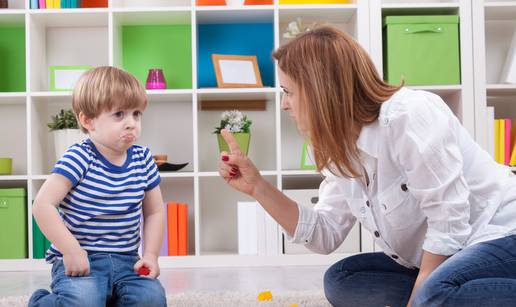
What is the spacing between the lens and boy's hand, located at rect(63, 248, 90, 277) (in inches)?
63.3

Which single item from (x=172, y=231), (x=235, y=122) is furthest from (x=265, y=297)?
(x=235, y=122)

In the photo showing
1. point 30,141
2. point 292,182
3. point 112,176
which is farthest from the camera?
point 292,182

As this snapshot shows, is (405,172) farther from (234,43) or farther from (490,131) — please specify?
(234,43)

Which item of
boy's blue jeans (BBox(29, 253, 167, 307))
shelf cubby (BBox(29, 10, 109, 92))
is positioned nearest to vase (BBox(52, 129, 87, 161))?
shelf cubby (BBox(29, 10, 109, 92))

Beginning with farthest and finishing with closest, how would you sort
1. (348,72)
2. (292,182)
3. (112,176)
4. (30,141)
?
(292,182)
(30,141)
(112,176)
(348,72)

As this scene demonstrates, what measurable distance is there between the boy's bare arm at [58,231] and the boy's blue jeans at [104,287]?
0.03 m

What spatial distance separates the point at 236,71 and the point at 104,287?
193 centimetres

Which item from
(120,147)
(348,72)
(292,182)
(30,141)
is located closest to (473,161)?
(348,72)

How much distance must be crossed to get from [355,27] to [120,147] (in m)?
1.93

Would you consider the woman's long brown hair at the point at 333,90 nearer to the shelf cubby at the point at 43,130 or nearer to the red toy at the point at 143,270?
Answer: the red toy at the point at 143,270

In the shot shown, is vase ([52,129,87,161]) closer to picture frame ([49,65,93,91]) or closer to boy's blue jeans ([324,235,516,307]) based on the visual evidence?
picture frame ([49,65,93,91])

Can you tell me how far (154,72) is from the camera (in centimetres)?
338

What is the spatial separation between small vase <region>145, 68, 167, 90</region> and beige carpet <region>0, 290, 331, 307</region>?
141 cm

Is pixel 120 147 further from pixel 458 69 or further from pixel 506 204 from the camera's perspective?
pixel 458 69
